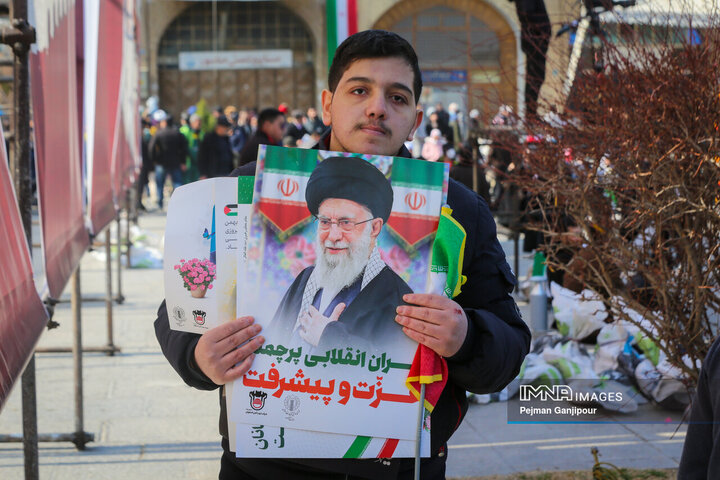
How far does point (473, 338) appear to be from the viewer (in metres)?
2.00

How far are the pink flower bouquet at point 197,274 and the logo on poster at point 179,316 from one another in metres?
0.06

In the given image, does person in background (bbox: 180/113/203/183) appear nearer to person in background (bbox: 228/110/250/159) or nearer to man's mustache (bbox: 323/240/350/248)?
person in background (bbox: 228/110/250/159)

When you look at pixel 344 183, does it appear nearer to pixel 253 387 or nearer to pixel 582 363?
pixel 253 387

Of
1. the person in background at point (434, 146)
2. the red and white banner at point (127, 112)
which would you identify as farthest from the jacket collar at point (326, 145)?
the person in background at point (434, 146)

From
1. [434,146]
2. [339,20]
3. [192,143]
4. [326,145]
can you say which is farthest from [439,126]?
[326,145]

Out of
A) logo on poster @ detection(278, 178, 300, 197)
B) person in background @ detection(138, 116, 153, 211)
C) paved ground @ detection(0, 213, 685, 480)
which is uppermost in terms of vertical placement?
logo on poster @ detection(278, 178, 300, 197)

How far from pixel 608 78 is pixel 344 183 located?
3080 mm

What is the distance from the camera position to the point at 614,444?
5.11 m

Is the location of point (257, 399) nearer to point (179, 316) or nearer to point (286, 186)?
point (179, 316)

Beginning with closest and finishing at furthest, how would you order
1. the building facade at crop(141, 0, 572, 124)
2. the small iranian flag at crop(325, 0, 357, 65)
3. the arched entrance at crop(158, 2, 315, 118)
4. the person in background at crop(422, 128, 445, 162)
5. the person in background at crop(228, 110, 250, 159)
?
the small iranian flag at crop(325, 0, 357, 65) < the person in background at crop(422, 128, 445, 162) < the person in background at crop(228, 110, 250, 159) < the building facade at crop(141, 0, 572, 124) < the arched entrance at crop(158, 2, 315, 118)

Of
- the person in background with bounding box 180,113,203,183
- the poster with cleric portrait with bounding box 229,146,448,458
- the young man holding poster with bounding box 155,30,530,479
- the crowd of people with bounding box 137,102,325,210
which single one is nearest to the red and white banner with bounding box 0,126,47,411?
the young man holding poster with bounding box 155,30,530,479

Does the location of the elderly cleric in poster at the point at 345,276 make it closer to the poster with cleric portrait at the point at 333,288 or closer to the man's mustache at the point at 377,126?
the poster with cleric portrait at the point at 333,288

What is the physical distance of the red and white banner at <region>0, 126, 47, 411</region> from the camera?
2.34m

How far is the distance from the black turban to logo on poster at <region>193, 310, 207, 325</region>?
31 cm
